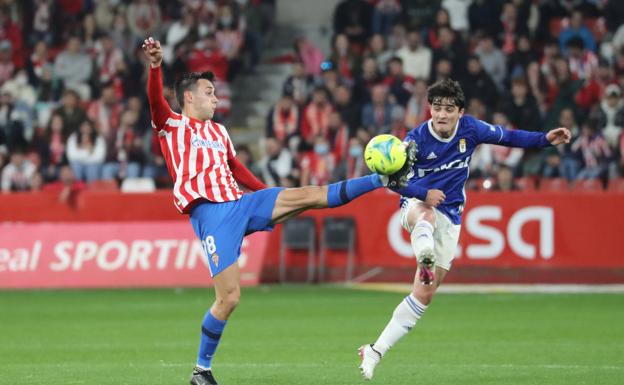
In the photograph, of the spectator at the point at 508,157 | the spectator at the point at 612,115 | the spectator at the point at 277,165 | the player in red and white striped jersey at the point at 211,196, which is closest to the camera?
the player in red and white striped jersey at the point at 211,196

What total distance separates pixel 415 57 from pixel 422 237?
14218 millimetres

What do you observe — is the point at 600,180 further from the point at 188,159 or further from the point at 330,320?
the point at 188,159

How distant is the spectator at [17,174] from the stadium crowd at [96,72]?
17 millimetres

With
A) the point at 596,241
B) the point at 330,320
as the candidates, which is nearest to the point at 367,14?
the point at 596,241

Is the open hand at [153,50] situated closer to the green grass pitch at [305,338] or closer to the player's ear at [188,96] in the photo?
the player's ear at [188,96]

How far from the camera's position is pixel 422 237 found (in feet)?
32.7

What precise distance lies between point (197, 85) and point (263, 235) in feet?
34.8

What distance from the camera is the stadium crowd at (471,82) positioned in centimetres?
2155

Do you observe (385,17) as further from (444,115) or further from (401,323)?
(401,323)

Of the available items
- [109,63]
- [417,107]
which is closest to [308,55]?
[417,107]

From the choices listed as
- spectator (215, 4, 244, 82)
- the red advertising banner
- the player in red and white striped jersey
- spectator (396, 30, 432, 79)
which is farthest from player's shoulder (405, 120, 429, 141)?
spectator (215, 4, 244, 82)

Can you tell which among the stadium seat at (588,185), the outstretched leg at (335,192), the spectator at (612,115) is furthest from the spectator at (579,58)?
the outstretched leg at (335,192)

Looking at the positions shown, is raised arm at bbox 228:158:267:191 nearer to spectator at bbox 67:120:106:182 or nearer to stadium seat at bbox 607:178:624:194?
stadium seat at bbox 607:178:624:194

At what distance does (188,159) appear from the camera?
995cm
